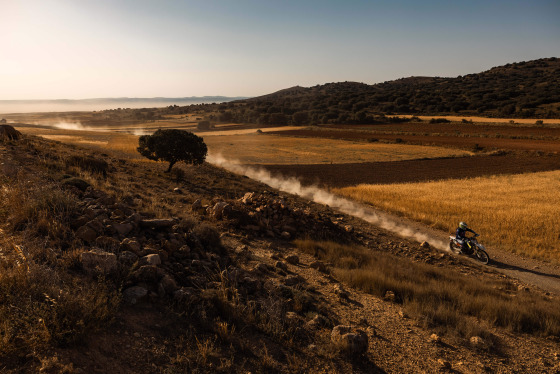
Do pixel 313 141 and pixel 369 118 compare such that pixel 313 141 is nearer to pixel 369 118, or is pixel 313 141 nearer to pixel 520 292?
pixel 369 118

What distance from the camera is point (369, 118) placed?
4525 inches

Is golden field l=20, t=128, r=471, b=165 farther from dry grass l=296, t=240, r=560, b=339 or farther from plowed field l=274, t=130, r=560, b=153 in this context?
dry grass l=296, t=240, r=560, b=339

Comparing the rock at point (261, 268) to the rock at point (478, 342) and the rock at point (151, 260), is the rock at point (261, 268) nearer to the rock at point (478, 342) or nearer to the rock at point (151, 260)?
the rock at point (151, 260)

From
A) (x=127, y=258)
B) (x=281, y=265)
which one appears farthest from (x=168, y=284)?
(x=281, y=265)

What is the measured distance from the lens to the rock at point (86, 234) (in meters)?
6.66

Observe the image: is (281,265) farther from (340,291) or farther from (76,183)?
(76,183)

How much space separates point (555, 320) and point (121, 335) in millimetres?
10628

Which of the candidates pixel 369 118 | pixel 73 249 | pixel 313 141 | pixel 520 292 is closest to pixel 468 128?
pixel 369 118

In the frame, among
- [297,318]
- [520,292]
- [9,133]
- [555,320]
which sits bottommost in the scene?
[520,292]

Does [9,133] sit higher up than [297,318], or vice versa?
[9,133]

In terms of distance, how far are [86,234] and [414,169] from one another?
44562 millimetres

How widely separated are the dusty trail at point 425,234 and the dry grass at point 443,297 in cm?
326

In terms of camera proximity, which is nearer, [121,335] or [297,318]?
[121,335]

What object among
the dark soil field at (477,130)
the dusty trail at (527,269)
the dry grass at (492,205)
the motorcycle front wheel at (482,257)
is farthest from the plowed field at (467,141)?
the motorcycle front wheel at (482,257)
